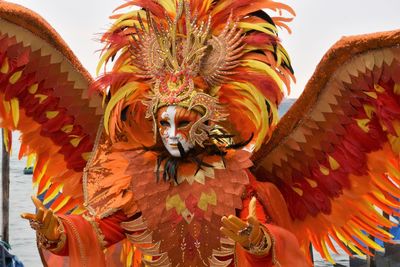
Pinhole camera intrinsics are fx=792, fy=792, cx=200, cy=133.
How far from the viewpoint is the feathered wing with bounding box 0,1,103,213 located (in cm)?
367

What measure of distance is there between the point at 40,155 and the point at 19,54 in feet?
1.85

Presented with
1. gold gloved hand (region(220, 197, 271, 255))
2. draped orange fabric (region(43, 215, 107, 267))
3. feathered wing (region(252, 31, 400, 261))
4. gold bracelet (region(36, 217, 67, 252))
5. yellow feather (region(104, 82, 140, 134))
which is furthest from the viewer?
yellow feather (region(104, 82, 140, 134))

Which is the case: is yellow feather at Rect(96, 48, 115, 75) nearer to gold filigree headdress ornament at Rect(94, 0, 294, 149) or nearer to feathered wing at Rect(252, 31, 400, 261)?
gold filigree headdress ornament at Rect(94, 0, 294, 149)

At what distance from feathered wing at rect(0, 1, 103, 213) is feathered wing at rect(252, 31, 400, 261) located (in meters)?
0.91

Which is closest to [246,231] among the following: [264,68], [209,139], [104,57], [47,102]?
[209,139]

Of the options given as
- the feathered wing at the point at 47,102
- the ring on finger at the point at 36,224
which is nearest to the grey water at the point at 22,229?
the feathered wing at the point at 47,102

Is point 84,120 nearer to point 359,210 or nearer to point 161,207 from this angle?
point 161,207

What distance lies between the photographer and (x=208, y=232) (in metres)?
3.50

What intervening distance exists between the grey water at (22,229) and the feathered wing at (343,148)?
4.00 meters

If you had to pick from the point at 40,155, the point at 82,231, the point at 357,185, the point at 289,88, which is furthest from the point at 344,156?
the point at 40,155

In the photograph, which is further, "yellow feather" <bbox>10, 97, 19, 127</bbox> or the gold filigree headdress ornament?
"yellow feather" <bbox>10, 97, 19, 127</bbox>

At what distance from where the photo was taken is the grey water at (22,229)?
9860 millimetres

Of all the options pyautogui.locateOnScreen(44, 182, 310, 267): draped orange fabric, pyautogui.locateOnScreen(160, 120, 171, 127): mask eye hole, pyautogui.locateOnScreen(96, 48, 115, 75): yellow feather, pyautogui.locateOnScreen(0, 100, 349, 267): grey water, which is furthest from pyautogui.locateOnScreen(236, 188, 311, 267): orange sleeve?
pyautogui.locateOnScreen(0, 100, 349, 267): grey water

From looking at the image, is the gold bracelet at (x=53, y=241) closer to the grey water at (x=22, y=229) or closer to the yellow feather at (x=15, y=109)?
the yellow feather at (x=15, y=109)
